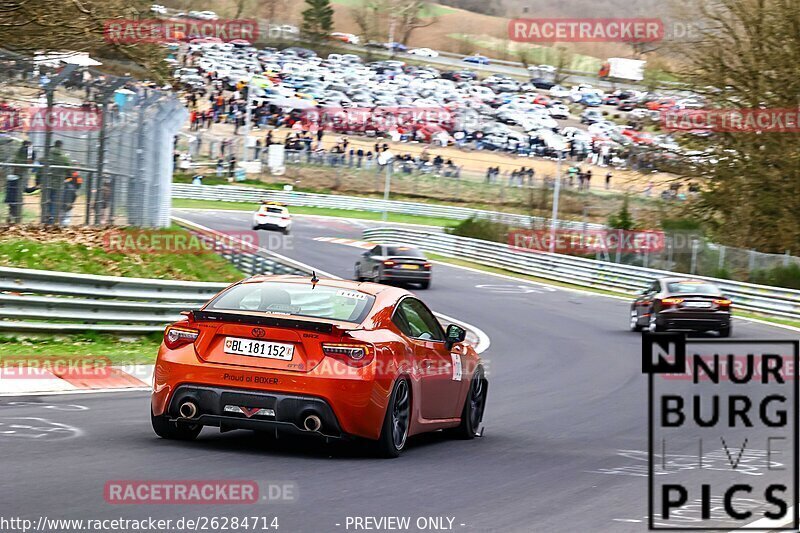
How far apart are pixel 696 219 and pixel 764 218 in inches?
136

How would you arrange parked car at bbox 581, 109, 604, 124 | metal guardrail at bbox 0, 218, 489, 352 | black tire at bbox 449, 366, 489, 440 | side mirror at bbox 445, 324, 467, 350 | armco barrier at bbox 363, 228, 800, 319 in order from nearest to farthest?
side mirror at bbox 445, 324, 467, 350 < black tire at bbox 449, 366, 489, 440 < metal guardrail at bbox 0, 218, 489, 352 < armco barrier at bbox 363, 228, 800, 319 < parked car at bbox 581, 109, 604, 124

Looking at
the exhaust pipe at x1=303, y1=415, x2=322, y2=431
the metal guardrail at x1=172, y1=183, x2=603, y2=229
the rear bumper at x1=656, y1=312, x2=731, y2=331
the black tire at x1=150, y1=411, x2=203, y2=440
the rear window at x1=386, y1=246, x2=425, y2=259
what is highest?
the metal guardrail at x1=172, y1=183, x2=603, y2=229

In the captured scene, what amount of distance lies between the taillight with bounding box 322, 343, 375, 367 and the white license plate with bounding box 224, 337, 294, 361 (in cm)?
26

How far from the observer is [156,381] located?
29.8 ft

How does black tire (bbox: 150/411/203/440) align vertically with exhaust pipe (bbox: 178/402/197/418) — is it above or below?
below

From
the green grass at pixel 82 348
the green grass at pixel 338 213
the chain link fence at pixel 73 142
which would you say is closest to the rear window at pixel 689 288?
the chain link fence at pixel 73 142

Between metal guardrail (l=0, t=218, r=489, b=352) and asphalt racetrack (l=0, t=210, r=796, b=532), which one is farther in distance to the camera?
metal guardrail (l=0, t=218, r=489, b=352)

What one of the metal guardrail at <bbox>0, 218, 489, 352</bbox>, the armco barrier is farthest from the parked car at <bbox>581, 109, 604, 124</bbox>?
the metal guardrail at <bbox>0, 218, 489, 352</bbox>

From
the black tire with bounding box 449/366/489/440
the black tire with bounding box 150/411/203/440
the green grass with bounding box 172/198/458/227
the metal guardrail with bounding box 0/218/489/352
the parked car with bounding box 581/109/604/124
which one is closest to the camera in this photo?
the black tire with bounding box 150/411/203/440

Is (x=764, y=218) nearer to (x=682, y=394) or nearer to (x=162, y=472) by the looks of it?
(x=682, y=394)

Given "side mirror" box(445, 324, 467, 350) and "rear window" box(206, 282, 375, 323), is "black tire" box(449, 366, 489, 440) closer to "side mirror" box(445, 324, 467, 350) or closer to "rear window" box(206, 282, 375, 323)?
"side mirror" box(445, 324, 467, 350)

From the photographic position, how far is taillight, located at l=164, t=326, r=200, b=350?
9.04 metres

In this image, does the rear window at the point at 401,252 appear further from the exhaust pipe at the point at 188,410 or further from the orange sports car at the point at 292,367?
the exhaust pipe at the point at 188,410

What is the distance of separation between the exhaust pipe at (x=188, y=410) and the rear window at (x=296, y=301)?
30.3 inches
